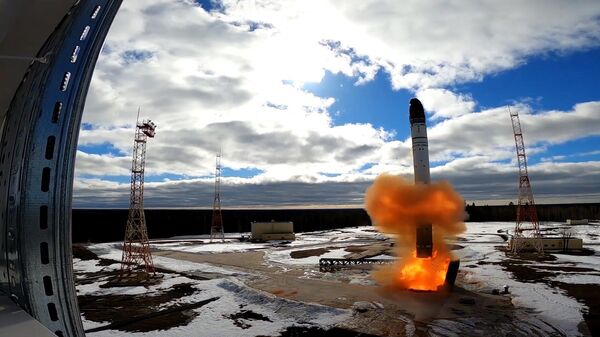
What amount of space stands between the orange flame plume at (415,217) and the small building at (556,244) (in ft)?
70.6

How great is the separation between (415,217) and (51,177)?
84.9 ft

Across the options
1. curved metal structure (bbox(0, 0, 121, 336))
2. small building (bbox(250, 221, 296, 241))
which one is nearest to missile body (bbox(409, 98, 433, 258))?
curved metal structure (bbox(0, 0, 121, 336))

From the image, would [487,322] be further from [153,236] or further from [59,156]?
[153,236]

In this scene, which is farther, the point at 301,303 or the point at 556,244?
the point at 556,244

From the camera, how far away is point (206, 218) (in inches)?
3917

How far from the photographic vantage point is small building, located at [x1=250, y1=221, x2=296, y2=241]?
2598 inches

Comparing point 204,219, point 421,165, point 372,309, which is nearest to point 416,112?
point 421,165

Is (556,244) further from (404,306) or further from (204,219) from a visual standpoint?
(204,219)

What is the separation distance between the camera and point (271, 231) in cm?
6719

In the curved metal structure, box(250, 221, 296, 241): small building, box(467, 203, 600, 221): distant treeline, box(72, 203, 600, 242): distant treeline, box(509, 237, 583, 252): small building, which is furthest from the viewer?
box(467, 203, 600, 221): distant treeline

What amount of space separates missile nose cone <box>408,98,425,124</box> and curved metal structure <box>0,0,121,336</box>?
25882 mm

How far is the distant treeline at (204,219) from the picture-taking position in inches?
3300

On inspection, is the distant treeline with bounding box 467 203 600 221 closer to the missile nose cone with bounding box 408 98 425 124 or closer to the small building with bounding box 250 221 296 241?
the small building with bounding box 250 221 296 241

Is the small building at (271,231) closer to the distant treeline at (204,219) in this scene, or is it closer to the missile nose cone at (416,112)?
the distant treeline at (204,219)
